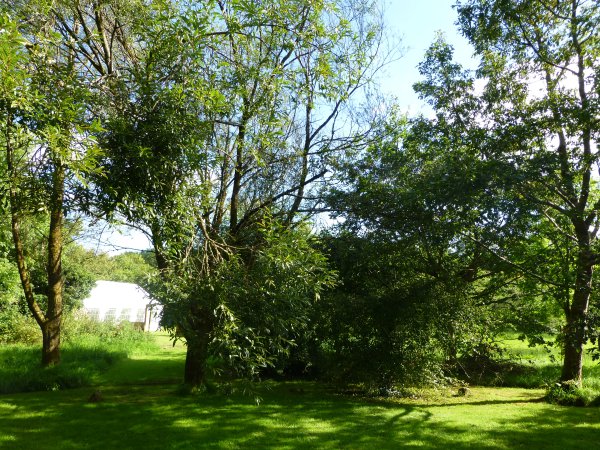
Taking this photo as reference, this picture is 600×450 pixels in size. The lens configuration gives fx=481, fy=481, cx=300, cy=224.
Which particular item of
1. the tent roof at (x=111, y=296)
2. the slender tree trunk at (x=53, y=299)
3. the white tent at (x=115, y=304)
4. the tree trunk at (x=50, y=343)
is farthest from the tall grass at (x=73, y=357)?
the tent roof at (x=111, y=296)

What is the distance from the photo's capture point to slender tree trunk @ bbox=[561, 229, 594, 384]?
9.02m

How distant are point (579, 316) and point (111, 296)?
25.9m

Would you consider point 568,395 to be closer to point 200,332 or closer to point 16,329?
point 200,332

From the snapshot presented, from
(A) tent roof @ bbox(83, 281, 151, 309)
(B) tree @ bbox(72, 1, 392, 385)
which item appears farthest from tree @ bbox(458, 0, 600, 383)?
(A) tent roof @ bbox(83, 281, 151, 309)

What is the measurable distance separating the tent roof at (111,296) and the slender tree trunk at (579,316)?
1985 cm

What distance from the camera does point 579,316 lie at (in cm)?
936

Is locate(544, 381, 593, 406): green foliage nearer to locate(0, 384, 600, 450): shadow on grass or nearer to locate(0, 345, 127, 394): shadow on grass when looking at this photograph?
locate(0, 384, 600, 450): shadow on grass

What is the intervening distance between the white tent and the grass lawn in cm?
1364

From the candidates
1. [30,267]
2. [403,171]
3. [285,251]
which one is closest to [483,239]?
[403,171]

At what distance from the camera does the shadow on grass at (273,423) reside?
7.72 metres

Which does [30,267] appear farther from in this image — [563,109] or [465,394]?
[563,109]

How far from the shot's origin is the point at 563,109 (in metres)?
9.34

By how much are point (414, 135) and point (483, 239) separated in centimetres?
295

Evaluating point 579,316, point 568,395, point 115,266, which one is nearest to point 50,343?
point 579,316
